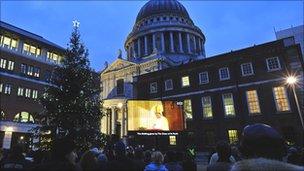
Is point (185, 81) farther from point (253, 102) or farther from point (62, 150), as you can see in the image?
point (62, 150)

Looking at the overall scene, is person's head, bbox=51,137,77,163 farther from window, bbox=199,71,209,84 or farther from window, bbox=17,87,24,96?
window, bbox=17,87,24,96

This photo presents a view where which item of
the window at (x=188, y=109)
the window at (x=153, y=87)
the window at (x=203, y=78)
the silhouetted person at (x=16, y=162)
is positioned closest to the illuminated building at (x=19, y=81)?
the window at (x=153, y=87)

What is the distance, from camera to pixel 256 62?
31.6 metres

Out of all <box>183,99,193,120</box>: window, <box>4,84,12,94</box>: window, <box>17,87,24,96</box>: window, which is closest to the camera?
<box>183,99,193,120</box>: window

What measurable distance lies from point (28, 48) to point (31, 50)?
0.56 metres

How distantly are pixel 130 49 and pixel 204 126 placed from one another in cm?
4488

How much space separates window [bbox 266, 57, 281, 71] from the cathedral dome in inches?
1806

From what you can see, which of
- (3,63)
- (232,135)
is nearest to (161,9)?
(3,63)

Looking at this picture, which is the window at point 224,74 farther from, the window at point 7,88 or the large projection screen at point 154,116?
the window at point 7,88

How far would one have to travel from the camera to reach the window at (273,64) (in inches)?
1185

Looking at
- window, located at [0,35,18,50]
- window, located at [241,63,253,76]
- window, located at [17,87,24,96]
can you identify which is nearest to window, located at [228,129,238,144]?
window, located at [241,63,253,76]

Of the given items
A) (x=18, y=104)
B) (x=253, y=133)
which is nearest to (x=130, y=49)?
(x=18, y=104)

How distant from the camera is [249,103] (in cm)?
3091

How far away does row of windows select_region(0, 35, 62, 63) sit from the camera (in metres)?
38.3
